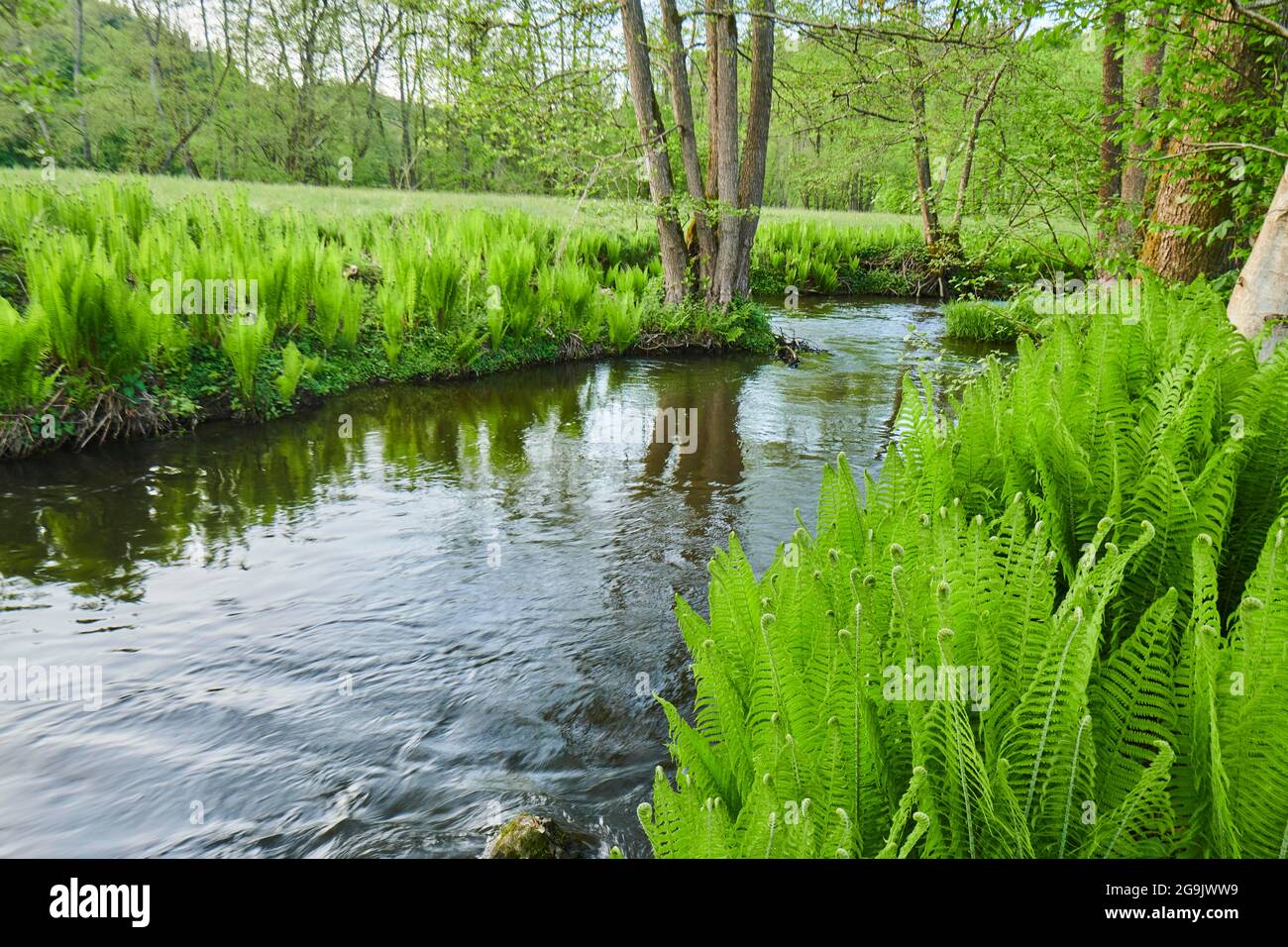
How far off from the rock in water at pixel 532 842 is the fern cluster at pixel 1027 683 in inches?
29.6

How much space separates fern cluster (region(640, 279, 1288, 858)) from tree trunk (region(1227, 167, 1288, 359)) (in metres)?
1.32

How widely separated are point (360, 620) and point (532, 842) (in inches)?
86.4

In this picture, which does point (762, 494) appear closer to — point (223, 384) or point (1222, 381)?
point (1222, 381)

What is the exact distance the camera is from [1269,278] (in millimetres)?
3449

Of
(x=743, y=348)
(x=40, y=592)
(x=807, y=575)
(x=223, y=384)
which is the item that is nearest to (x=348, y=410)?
(x=223, y=384)

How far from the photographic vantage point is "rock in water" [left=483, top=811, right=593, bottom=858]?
238cm

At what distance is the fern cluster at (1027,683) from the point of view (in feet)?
→ 4.33

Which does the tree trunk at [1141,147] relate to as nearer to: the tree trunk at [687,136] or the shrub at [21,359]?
the tree trunk at [687,136]

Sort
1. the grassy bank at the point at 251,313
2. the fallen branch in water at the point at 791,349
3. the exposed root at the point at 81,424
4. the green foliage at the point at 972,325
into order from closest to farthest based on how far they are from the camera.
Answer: the exposed root at the point at 81,424 → the grassy bank at the point at 251,313 → the fallen branch in water at the point at 791,349 → the green foliage at the point at 972,325

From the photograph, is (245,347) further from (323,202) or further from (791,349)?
(323,202)

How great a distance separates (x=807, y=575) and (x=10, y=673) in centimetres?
367
